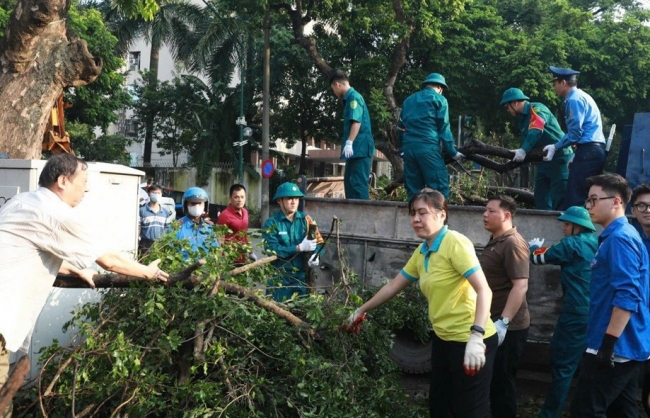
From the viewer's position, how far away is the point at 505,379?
5262 mm

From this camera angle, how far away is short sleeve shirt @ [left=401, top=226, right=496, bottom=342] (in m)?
4.05

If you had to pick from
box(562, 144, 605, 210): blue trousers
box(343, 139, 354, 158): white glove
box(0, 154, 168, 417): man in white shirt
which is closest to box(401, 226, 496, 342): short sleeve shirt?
box(0, 154, 168, 417): man in white shirt

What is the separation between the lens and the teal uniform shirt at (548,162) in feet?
23.8

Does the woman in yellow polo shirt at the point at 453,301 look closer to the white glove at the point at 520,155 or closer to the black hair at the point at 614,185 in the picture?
the black hair at the point at 614,185

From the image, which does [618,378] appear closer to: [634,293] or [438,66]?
[634,293]

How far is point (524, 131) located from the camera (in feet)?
24.6

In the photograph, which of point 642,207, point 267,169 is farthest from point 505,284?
point 267,169

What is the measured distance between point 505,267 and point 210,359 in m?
2.12

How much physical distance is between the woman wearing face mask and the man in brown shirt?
1983mm

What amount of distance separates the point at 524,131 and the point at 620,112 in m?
22.8

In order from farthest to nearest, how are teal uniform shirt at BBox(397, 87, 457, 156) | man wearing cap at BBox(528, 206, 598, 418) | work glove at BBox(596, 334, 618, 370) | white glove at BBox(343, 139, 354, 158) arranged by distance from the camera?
white glove at BBox(343, 139, 354, 158) < teal uniform shirt at BBox(397, 87, 457, 156) < man wearing cap at BBox(528, 206, 598, 418) < work glove at BBox(596, 334, 618, 370)

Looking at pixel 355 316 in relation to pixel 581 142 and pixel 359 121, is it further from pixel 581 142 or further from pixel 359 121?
pixel 359 121

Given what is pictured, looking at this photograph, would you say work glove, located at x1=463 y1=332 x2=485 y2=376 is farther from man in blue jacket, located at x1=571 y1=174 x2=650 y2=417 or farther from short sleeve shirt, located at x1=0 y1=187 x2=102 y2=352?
short sleeve shirt, located at x1=0 y1=187 x2=102 y2=352

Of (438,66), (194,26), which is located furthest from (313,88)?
(194,26)
